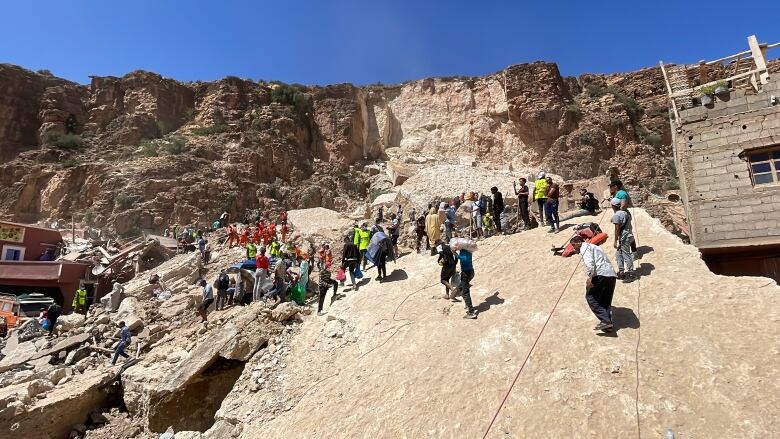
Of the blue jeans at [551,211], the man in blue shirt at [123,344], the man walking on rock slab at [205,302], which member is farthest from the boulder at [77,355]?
the blue jeans at [551,211]

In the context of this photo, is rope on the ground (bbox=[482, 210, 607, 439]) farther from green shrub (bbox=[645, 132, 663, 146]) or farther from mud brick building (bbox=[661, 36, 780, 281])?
green shrub (bbox=[645, 132, 663, 146])

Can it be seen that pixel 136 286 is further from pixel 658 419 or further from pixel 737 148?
pixel 737 148

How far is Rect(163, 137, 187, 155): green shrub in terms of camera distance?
32.8 meters

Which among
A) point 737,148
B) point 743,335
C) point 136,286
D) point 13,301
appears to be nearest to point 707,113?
point 737,148

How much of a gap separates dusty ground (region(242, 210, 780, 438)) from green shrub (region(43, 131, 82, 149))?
113ft

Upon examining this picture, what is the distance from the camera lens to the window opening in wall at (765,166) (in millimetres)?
10266

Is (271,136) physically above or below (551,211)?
above

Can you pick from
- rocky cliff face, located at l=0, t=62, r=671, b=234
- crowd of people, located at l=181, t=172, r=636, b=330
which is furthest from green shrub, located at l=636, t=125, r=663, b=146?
crowd of people, located at l=181, t=172, r=636, b=330

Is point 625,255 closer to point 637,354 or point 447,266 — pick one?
point 637,354

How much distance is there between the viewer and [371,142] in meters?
41.9

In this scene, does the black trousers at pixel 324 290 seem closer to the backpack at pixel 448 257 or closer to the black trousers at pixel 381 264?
the black trousers at pixel 381 264

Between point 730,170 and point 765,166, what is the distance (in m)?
0.66

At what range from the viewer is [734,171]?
10.7 m

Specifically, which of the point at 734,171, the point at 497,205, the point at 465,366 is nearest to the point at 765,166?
the point at 734,171
